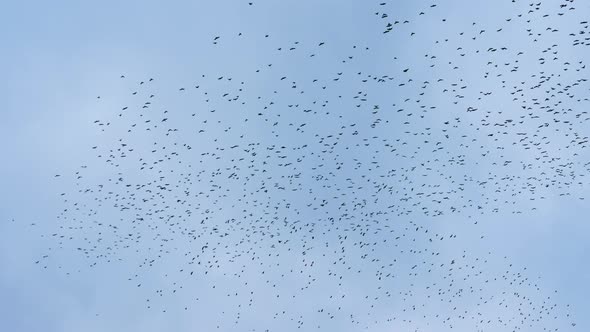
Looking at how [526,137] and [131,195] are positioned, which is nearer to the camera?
[526,137]

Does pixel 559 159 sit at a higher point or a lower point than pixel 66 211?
lower

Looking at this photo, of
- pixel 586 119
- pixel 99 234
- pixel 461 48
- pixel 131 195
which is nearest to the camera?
pixel 461 48

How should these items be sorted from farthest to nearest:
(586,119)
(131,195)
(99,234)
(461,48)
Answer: (99,234), (131,195), (586,119), (461,48)

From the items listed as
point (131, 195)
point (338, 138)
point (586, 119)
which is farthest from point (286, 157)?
point (586, 119)

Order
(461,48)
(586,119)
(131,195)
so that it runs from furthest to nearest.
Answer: (131,195) < (586,119) < (461,48)

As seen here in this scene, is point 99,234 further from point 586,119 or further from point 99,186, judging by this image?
point 586,119

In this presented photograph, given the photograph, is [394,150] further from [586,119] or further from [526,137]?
[586,119]

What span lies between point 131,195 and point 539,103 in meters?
25.8

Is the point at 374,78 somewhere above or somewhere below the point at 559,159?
above

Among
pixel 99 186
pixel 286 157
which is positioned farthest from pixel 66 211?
pixel 286 157

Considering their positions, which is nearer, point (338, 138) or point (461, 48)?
point (461, 48)

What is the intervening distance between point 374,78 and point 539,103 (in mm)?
9459

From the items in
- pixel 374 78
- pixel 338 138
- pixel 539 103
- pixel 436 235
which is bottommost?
pixel 436 235

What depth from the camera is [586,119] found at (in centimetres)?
4241
